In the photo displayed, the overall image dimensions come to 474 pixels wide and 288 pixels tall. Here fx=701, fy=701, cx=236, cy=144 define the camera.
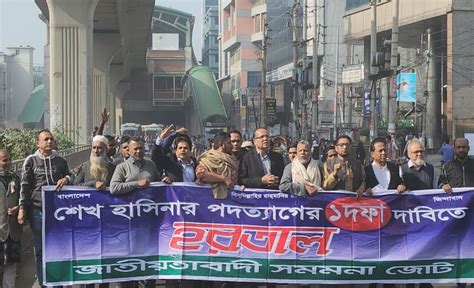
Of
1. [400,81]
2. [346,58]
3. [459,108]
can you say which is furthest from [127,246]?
[346,58]

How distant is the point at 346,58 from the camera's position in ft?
233

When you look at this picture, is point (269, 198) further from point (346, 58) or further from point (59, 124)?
point (346, 58)

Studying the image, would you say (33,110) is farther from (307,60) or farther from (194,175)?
(194,175)

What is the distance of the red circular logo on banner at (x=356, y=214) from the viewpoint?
7.26 m

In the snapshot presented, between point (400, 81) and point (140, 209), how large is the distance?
43.3 m

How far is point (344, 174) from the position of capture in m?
7.32

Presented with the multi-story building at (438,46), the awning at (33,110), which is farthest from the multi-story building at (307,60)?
the awning at (33,110)

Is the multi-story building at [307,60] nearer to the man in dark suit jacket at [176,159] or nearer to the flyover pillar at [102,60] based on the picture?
the flyover pillar at [102,60]

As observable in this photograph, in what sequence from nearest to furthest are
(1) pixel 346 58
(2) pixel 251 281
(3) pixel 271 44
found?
(2) pixel 251 281 < (1) pixel 346 58 < (3) pixel 271 44

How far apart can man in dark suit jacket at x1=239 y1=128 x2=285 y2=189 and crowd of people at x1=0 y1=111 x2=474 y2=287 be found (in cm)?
1

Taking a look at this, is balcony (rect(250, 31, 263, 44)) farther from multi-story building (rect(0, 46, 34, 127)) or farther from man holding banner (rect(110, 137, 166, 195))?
man holding banner (rect(110, 137, 166, 195))

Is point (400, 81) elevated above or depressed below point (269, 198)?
above

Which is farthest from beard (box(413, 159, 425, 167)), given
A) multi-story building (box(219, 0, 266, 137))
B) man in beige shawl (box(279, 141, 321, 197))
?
multi-story building (box(219, 0, 266, 137))

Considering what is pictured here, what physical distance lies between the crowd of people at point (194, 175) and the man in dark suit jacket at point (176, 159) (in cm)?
1
